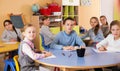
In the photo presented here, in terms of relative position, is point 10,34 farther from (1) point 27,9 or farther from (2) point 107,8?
(2) point 107,8

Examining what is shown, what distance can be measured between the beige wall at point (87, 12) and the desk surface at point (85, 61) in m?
4.28

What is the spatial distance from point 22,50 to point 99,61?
0.85m

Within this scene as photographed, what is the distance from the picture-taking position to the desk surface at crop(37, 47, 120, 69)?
1.77 m

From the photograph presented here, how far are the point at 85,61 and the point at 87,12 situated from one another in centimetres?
469

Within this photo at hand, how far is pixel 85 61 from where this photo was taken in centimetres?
190

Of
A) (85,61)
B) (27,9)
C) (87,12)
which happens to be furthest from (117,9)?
(85,61)

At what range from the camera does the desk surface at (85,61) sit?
1768mm

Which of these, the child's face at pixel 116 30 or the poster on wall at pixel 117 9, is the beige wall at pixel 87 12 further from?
the child's face at pixel 116 30

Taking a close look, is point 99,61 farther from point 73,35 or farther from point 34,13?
point 34,13

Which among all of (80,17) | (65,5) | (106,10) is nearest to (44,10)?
(65,5)

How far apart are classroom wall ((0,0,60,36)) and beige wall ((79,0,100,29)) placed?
1410 mm

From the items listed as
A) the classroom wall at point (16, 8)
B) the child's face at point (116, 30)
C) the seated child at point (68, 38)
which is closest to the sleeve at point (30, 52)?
the seated child at point (68, 38)

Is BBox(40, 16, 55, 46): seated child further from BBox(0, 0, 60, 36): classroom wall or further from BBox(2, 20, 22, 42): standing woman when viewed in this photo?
BBox(0, 0, 60, 36): classroom wall

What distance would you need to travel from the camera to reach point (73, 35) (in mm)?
2750
